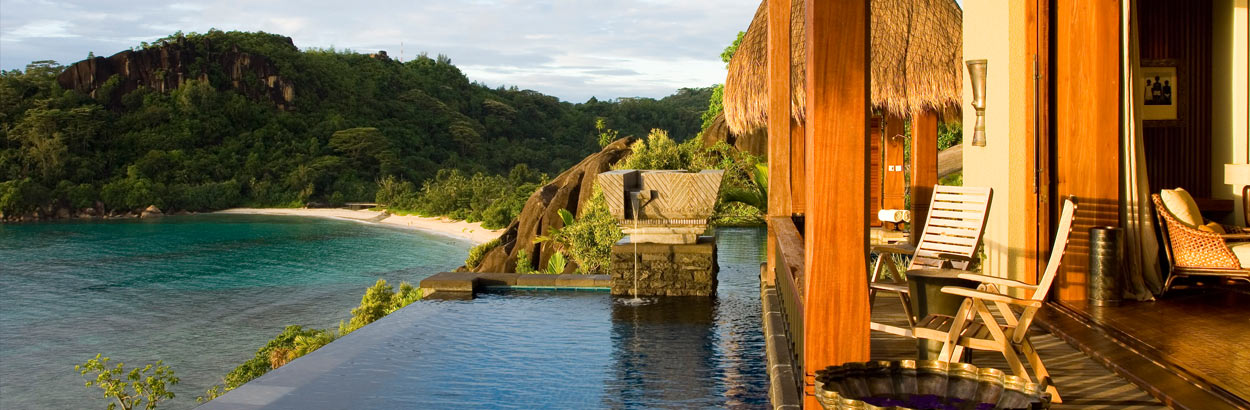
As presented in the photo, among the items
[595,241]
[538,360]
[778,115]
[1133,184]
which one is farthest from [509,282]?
[1133,184]

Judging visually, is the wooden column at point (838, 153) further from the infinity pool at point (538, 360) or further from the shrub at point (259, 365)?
the shrub at point (259, 365)

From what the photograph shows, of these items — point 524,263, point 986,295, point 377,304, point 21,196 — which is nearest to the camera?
point 986,295

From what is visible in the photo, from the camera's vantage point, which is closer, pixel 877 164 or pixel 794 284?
pixel 794 284

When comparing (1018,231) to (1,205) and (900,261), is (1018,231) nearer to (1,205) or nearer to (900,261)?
(900,261)

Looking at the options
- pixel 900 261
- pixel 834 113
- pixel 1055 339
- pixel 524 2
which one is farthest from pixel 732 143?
pixel 524 2

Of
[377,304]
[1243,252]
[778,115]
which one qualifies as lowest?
[377,304]

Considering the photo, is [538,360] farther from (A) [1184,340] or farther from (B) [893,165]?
(B) [893,165]

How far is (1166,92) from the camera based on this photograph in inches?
260

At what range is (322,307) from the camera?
837 inches

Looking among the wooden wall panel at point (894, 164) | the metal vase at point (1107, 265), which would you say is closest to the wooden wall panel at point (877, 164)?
the wooden wall panel at point (894, 164)

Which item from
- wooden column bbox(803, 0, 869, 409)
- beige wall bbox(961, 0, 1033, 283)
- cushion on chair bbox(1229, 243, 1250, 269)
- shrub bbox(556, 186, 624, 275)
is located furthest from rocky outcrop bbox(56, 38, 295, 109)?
wooden column bbox(803, 0, 869, 409)

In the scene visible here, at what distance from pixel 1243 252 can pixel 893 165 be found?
8.52 metres

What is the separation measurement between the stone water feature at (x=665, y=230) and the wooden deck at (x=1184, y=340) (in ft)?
11.0

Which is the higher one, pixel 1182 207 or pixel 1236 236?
pixel 1182 207
